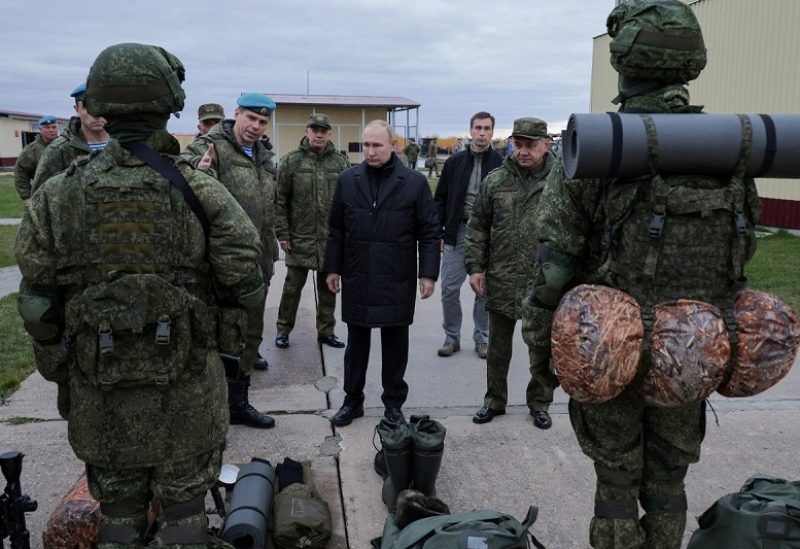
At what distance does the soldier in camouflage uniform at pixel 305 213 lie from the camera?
→ 6098 mm

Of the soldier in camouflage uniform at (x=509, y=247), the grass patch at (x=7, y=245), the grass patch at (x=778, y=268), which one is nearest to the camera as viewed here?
the soldier in camouflage uniform at (x=509, y=247)

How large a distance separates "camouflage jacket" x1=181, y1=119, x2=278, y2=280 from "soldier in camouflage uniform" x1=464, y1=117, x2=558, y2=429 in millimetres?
1415

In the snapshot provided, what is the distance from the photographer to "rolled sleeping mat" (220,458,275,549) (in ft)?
9.50

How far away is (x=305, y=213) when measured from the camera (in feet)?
20.1

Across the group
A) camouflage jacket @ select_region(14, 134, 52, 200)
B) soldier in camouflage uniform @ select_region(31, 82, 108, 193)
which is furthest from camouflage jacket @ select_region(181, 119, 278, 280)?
camouflage jacket @ select_region(14, 134, 52, 200)

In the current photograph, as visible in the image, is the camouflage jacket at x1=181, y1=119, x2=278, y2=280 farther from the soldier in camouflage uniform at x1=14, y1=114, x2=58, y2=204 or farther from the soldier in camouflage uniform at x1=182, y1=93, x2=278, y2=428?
the soldier in camouflage uniform at x1=14, y1=114, x2=58, y2=204

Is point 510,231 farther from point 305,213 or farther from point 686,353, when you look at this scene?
point 686,353

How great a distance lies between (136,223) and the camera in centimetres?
242

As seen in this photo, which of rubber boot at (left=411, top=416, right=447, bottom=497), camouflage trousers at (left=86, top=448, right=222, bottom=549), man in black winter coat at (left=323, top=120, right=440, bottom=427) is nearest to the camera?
camouflage trousers at (left=86, top=448, right=222, bottom=549)

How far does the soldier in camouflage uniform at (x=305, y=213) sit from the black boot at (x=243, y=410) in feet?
5.46

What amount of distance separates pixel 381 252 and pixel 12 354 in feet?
11.6

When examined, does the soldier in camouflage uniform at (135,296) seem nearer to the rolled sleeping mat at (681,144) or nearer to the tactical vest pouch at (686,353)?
the rolled sleeping mat at (681,144)

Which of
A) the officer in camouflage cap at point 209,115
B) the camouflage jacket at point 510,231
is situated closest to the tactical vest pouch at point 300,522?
the camouflage jacket at point 510,231

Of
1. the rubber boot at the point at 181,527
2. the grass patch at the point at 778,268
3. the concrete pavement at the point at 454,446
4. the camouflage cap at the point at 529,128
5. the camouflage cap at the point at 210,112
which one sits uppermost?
the camouflage cap at the point at 210,112
